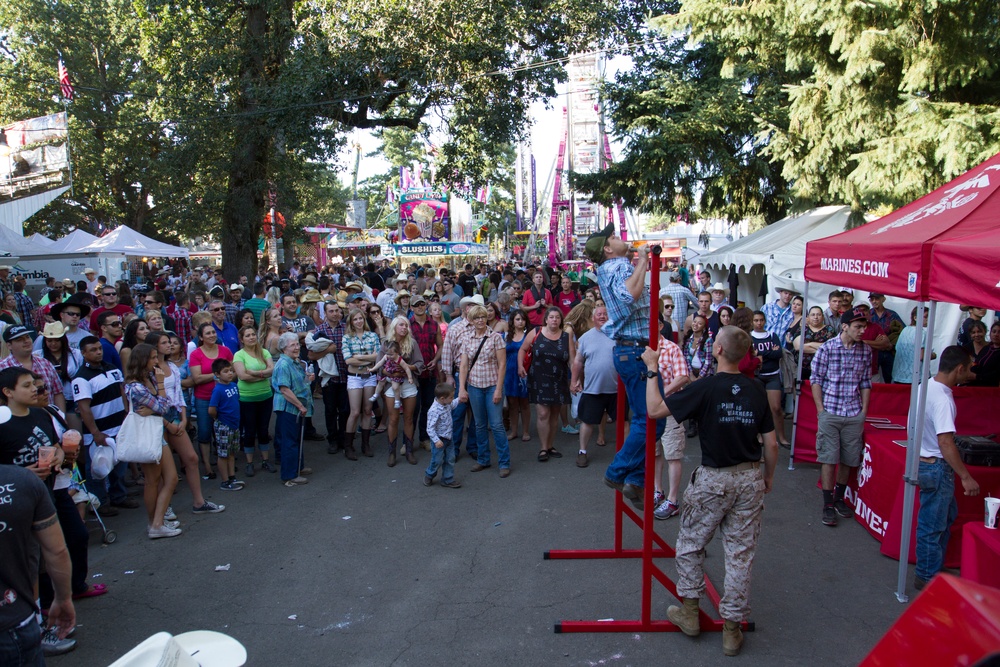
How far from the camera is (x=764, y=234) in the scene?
14930 millimetres

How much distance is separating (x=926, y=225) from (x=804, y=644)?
9.83 feet

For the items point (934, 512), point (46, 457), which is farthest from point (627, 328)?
point (46, 457)

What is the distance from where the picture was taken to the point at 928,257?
4.39m

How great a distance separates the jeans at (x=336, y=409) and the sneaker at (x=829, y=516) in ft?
17.2

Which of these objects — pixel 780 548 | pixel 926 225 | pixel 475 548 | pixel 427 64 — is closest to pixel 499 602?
pixel 475 548

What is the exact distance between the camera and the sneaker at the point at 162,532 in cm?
586

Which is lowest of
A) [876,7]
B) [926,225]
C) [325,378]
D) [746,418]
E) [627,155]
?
[325,378]

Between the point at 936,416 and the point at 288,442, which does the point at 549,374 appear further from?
the point at 936,416

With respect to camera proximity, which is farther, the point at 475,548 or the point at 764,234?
the point at 764,234

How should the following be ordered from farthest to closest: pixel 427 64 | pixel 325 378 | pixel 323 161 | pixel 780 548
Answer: pixel 323 161 < pixel 427 64 < pixel 325 378 < pixel 780 548

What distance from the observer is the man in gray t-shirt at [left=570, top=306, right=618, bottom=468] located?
23.8ft

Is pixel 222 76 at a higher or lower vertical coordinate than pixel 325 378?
higher

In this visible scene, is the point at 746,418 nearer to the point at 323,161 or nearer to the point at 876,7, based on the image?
the point at 876,7

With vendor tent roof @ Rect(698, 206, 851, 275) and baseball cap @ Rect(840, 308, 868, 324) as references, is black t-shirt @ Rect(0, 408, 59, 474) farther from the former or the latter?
vendor tent roof @ Rect(698, 206, 851, 275)
